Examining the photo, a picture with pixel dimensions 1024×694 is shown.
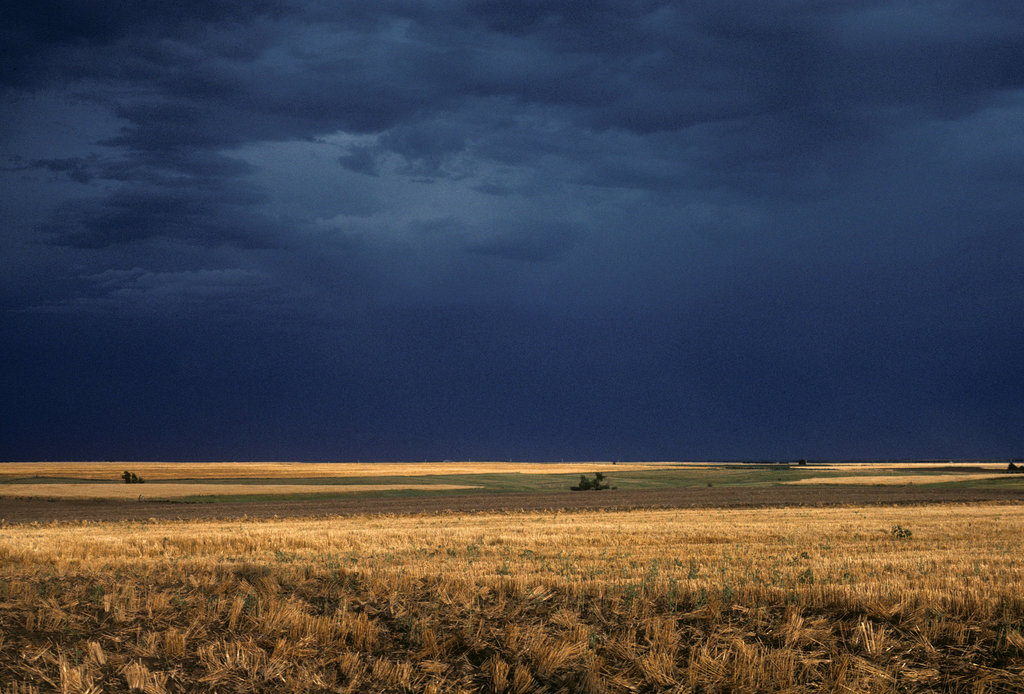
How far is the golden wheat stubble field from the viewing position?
12305 millimetres

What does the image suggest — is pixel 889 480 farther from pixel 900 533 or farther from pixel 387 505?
pixel 900 533

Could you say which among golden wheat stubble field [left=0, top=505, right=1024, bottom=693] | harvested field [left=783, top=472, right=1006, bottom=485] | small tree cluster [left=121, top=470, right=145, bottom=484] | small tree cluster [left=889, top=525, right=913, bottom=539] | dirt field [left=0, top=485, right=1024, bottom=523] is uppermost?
golden wheat stubble field [left=0, top=505, right=1024, bottom=693]

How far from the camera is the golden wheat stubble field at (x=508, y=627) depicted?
12305mm

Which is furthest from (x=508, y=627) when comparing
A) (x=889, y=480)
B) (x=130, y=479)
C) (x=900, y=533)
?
(x=889, y=480)

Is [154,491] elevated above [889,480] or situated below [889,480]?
above

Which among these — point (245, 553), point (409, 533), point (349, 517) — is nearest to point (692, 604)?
point (245, 553)

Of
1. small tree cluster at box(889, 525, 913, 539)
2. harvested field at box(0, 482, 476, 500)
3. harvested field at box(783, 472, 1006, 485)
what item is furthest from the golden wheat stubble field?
harvested field at box(783, 472, 1006, 485)

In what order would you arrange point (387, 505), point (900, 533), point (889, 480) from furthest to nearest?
point (889, 480), point (387, 505), point (900, 533)

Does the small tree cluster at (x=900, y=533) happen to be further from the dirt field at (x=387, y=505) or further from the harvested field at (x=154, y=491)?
the harvested field at (x=154, y=491)

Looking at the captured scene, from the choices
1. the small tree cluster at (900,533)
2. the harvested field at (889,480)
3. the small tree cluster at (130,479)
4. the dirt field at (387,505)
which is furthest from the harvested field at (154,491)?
the small tree cluster at (900,533)

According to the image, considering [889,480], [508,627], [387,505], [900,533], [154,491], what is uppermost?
[508,627]

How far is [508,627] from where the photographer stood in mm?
14078

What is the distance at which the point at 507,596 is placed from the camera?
16.0 metres

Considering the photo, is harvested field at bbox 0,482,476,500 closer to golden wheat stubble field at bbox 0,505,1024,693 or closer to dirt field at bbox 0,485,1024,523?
dirt field at bbox 0,485,1024,523
